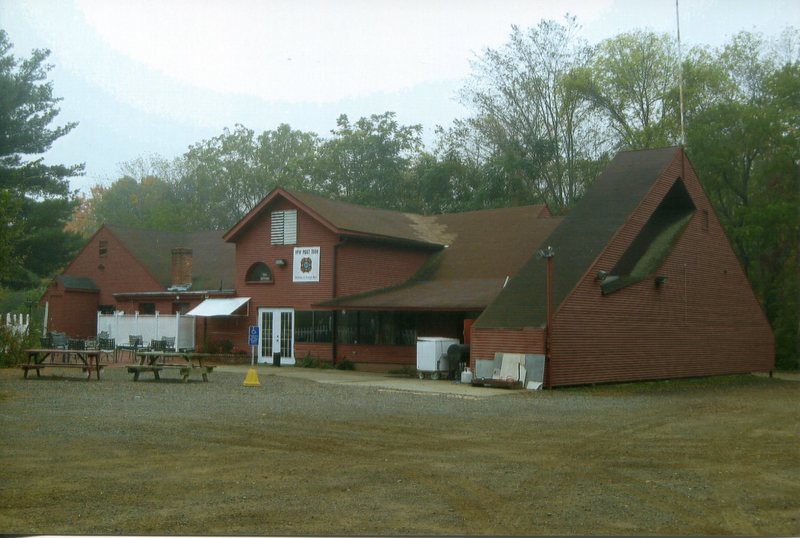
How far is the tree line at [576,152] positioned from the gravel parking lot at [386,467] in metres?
A: 8.64

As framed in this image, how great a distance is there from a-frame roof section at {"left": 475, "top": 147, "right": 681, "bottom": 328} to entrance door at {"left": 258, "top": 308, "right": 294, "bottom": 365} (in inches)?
369

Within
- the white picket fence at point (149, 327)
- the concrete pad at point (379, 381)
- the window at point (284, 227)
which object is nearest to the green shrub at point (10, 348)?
the concrete pad at point (379, 381)

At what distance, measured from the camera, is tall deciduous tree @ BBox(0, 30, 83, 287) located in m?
30.0

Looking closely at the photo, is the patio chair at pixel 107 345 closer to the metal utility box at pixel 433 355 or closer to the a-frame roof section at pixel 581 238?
the metal utility box at pixel 433 355

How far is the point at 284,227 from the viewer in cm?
2902

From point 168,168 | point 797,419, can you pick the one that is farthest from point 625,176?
point 168,168

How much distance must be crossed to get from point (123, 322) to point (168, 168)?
3767 centimetres

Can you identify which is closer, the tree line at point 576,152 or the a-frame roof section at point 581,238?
the a-frame roof section at point 581,238

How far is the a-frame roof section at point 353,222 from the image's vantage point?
2753cm

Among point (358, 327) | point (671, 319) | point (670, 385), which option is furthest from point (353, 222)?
point (670, 385)

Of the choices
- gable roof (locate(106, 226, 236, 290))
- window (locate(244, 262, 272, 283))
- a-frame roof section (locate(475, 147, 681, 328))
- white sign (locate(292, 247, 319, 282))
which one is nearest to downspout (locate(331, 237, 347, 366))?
white sign (locate(292, 247, 319, 282))

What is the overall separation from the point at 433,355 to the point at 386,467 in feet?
45.6

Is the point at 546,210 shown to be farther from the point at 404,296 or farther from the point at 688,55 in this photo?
the point at 688,55

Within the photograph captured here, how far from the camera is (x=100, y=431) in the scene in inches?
444
